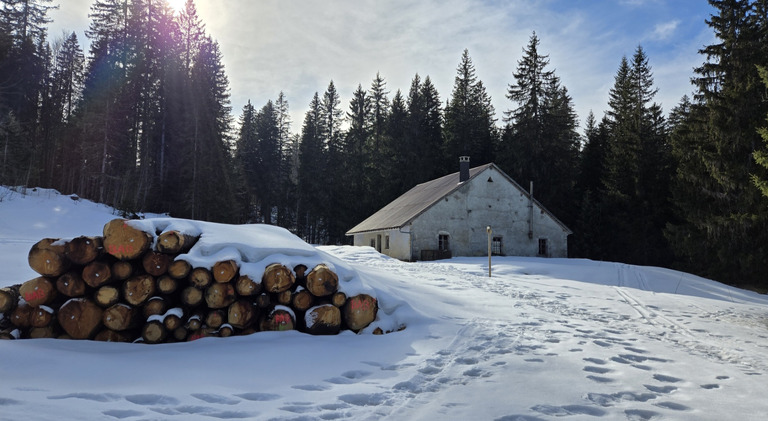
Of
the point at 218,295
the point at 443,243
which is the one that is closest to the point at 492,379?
the point at 218,295

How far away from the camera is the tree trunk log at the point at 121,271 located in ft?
16.4

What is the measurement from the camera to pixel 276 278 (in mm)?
5461

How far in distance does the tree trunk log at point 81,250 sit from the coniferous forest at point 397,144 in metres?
22.4

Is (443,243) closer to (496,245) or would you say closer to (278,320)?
(496,245)

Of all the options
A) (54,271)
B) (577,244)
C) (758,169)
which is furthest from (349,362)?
(577,244)

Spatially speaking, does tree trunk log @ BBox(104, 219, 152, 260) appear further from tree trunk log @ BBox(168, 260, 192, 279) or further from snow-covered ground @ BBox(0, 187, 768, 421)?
snow-covered ground @ BBox(0, 187, 768, 421)

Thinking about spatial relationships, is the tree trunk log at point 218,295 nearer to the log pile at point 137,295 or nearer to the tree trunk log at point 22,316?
the log pile at point 137,295

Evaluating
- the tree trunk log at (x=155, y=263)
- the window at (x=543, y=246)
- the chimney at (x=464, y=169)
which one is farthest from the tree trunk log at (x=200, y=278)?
the window at (x=543, y=246)

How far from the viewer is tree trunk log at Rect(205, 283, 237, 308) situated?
16.9ft

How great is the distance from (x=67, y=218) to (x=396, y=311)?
60.3ft

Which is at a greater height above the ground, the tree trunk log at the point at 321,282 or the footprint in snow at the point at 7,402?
the tree trunk log at the point at 321,282

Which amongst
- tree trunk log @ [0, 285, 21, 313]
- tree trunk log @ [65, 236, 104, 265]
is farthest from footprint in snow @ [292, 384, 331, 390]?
tree trunk log @ [0, 285, 21, 313]

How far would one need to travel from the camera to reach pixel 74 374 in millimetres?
3678

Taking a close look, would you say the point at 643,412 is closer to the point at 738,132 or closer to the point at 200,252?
the point at 200,252
